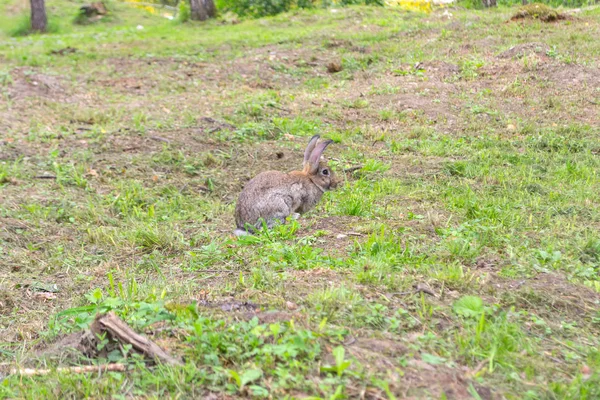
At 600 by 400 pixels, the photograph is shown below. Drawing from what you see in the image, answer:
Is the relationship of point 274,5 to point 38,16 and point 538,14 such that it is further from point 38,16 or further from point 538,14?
point 538,14

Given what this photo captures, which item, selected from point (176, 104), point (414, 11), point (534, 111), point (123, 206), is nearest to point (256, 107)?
point (176, 104)

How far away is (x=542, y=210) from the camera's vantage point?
5.79 m

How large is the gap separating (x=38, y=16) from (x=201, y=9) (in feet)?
18.0

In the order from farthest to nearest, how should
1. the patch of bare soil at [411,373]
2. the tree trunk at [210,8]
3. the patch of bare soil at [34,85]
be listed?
the tree trunk at [210,8]
the patch of bare soil at [34,85]
the patch of bare soil at [411,373]

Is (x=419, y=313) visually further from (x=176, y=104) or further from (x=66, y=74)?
(x=66, y=74)

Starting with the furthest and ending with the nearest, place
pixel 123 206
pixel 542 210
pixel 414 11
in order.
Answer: pixel 414 11 → pixel 123 206 → pixel 542 210

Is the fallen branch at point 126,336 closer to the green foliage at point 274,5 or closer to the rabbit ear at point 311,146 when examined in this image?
the rabbit ear at point 311,146

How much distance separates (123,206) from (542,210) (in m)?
4.21

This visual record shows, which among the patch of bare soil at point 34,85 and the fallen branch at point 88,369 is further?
the patch of bare soil at point 34,85

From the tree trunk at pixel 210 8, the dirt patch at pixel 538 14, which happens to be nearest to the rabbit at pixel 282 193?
the dirt patch at pixel 538 14

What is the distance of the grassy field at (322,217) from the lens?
3.18 meters

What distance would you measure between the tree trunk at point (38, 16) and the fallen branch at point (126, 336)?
19.7 metres

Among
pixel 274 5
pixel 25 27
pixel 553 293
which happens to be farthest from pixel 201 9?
pixel 553 293

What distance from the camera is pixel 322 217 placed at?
19.6 ft
